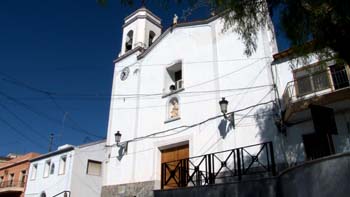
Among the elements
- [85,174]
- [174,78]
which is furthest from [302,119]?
[85,174]

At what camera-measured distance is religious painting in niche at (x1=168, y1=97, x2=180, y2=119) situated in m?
13.5

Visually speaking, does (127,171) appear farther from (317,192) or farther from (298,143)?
(317,192)

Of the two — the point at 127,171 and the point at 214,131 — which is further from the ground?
the point at 214,131

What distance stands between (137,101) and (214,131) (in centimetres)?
511

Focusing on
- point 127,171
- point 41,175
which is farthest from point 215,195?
point 41,175

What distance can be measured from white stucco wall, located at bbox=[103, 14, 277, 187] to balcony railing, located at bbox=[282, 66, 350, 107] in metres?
0.89

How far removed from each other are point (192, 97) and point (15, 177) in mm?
20000

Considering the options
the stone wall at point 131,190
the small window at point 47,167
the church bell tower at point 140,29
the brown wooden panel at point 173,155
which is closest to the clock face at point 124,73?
the church bell tower at point 140,29

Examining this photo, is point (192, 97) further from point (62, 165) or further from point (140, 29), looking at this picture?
point (62, 165)

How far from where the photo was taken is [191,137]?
40.3 feet

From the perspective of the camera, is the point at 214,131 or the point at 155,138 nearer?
the point at 214,131

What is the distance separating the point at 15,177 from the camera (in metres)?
25.5

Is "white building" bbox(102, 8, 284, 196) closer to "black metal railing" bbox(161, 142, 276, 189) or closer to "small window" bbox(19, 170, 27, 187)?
"black metal railing" bbox(161, 142, 276, 189)

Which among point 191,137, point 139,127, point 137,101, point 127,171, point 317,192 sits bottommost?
point 317,192
